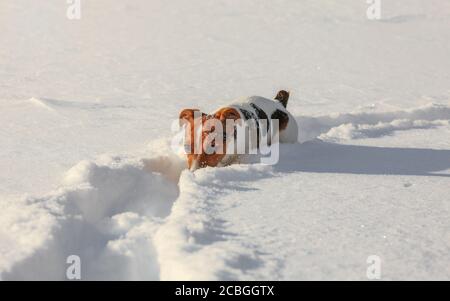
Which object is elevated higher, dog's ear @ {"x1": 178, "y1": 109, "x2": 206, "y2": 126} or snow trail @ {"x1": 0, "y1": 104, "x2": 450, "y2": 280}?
dog's ear @ {"x1": 178, "y1": 109, "x2": 206, "y2": 126}

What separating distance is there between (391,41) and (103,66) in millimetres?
4162

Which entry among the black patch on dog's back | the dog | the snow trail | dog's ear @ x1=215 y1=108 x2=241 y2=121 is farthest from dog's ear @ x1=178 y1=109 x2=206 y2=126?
the black patch on dog's back

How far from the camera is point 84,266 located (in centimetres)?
270

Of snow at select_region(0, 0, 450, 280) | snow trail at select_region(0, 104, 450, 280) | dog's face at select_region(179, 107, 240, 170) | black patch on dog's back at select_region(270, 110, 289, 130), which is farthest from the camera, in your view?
black patch on dog's back at select_region(270, 110, 289, 130)

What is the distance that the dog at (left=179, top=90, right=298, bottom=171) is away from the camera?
3793 mm

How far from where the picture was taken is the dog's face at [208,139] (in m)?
3.79

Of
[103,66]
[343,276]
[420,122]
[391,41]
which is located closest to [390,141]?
[420,122]

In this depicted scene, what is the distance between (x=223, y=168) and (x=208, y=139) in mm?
235

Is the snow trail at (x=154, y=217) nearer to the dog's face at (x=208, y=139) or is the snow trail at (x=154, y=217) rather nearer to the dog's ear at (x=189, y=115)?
the dog's face at (x=208, y=139)

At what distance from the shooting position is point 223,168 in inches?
144

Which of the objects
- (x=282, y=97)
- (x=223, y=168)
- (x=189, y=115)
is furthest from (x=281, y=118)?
(x=223, y=168)

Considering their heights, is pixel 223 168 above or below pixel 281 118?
below

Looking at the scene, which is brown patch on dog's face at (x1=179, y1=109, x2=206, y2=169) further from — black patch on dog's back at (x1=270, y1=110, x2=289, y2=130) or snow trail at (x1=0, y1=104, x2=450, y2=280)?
black patch on dog's back at (x1=270, y1=110, x2=289, y2=130)

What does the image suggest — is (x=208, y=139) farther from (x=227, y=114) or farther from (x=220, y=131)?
(x=227, y=114)
